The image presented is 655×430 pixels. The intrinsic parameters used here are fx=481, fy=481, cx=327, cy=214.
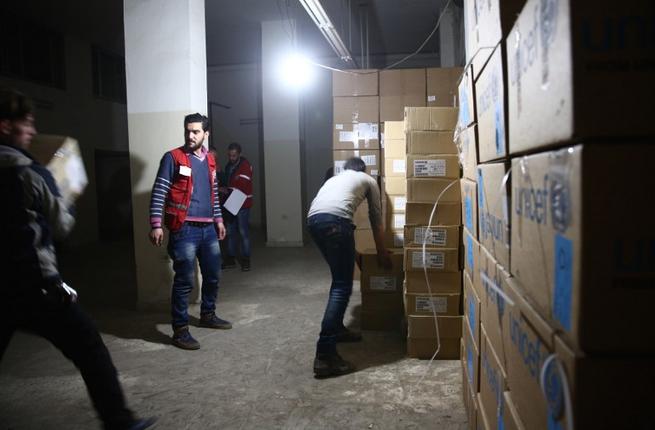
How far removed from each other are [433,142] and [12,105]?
2143 millimetres

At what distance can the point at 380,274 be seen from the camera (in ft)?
11.1

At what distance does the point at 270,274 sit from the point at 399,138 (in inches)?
87.4

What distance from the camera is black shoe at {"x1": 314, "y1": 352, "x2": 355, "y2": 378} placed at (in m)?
2.62

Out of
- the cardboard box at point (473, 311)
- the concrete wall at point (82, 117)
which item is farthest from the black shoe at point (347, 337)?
the concrete wall at point (82, 117)

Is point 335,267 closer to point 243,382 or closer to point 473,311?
point 243,382

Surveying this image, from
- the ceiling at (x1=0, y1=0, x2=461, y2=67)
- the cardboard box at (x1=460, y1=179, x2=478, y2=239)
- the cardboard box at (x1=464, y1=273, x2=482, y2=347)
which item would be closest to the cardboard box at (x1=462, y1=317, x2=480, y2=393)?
the cardboard box at (x1=464, y1=273, x2=482, y2=347)

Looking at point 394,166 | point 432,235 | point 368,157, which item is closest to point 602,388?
point 432,235

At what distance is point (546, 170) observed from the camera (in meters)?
0.87

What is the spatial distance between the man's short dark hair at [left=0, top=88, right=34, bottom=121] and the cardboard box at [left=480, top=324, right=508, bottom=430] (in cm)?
178

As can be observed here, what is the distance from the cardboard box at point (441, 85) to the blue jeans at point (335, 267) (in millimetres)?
2863

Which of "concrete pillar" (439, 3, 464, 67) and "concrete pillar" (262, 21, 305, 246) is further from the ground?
"concrete pillar" (439, 3, 464, 67)

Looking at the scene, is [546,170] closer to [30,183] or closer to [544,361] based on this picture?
[544,361]

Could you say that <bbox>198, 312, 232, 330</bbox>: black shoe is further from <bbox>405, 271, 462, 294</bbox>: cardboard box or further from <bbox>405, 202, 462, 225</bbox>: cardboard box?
<bbox>405, 202, 462, 225</bbox>: cardboard box

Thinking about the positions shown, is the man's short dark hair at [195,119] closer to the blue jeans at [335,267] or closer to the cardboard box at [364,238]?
the blue jeans at [335,267]
